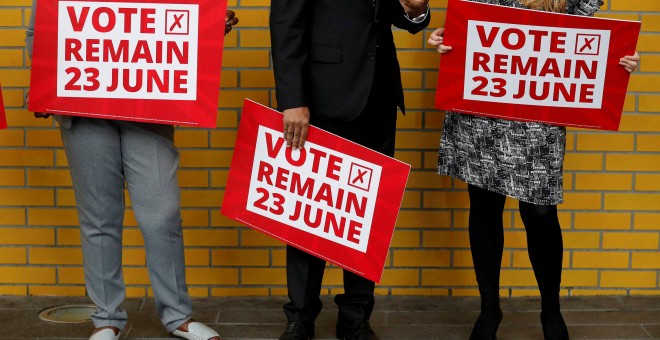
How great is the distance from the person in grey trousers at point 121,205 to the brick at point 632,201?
2.00 m

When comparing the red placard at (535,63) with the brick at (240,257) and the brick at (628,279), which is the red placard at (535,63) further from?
the brick at (240,257)

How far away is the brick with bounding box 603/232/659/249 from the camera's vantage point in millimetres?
4719

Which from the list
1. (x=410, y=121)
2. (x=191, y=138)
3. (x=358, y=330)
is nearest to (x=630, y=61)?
(x=410, y=121)

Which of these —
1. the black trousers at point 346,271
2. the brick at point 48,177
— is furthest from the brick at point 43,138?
the black trousers at point 346,271

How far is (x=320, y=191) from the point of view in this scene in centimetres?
382

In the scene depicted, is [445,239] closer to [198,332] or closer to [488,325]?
[488,325]

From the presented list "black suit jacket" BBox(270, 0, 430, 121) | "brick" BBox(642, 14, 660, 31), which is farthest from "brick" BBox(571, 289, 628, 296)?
"black suit jacket" BBox(270, 0, 430, 121)

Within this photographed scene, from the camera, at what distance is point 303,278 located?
13.3 feet

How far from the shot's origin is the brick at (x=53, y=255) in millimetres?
4730

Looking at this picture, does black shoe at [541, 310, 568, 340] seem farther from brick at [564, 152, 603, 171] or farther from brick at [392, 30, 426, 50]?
brick at [392, 30, 426, 50]

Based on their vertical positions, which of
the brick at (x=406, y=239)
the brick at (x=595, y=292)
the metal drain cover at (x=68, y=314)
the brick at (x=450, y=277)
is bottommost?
the metal drain cover at (x=68, y=314)

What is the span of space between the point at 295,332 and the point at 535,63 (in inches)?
58.2

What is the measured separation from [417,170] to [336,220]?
96 cm

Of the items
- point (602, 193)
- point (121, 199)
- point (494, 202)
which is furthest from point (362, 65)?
point (602, 193)
